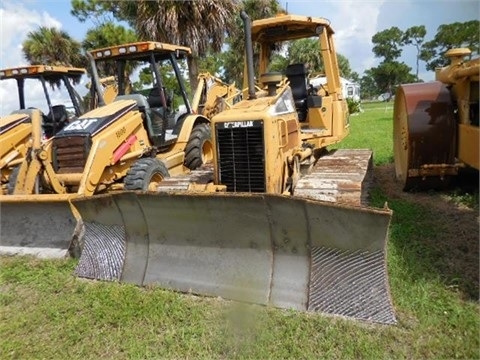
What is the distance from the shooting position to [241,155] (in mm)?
4770

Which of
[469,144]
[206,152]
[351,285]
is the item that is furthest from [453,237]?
[206,152]

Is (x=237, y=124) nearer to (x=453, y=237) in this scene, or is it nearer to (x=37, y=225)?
(x=453, y=237)

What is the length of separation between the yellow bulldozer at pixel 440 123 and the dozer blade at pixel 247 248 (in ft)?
7.79

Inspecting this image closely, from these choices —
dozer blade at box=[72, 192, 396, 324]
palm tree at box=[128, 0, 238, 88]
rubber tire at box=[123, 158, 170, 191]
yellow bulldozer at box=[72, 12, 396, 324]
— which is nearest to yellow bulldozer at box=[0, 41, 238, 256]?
rubber tire at box=[123, 158, 170, 191]

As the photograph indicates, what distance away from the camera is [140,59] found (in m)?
7.61

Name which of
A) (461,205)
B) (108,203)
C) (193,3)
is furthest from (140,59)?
(193,3)

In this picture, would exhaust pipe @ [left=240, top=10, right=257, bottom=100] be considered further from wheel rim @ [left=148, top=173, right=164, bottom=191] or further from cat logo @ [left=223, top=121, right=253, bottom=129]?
wheel rim @ [left=148, top=173, right=164, bottom=191]

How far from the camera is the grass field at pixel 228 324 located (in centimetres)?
311

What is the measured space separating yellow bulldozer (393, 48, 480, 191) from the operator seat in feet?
4.75

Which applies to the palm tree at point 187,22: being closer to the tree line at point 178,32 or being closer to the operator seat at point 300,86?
the tree line at point 178,32

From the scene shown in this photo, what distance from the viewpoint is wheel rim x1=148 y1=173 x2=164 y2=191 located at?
582 cm

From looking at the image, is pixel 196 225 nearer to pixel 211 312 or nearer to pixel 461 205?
pixel 211 312

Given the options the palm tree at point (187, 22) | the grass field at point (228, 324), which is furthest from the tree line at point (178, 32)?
the grass field at point (228, 324)

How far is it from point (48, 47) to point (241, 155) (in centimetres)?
2036
